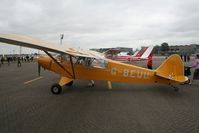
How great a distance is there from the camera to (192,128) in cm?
526

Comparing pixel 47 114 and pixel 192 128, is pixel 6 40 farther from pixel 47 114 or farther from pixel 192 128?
pixel 192 128

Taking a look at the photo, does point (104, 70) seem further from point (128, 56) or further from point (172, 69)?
point (128, 56)

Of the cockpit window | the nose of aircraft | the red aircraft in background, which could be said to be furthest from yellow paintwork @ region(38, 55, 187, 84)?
the red aircraft in background

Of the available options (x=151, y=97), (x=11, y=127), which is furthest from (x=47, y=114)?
(x=151, y=97)

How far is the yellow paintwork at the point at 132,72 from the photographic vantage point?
10.1m

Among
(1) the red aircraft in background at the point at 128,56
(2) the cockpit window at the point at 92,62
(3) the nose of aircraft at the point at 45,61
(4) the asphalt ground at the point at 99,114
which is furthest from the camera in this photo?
(1) the red aircraft in background at the point at 128,56

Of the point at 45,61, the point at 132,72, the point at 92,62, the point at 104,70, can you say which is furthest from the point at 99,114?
the point at 45,61

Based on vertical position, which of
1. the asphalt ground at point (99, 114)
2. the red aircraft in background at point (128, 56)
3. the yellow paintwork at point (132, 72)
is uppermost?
the red aircraft in background at point (128, 56)

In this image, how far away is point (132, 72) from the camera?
10.2 meters

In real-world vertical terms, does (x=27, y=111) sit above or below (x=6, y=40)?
below

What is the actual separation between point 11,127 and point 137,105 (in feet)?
13.0

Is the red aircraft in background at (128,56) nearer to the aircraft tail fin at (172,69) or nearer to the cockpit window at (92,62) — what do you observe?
the cockpit window at (92,62)

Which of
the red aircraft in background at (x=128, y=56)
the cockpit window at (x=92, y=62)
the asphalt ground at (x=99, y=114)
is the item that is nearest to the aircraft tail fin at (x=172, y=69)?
the asphalt ground at (x=99, y=114)

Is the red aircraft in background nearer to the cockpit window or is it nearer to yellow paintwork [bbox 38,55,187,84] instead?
the cockpit window
